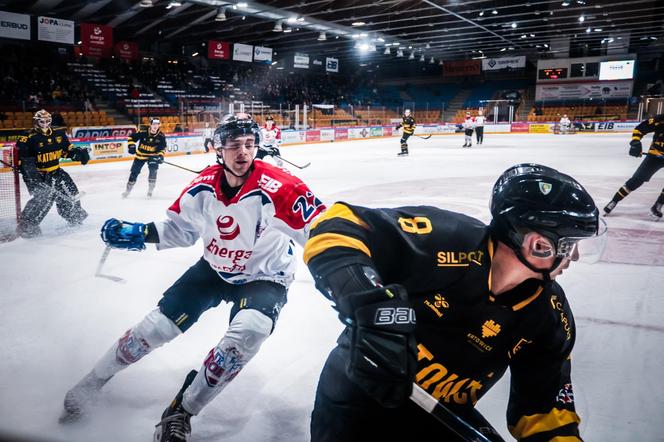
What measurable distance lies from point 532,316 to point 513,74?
38.0m

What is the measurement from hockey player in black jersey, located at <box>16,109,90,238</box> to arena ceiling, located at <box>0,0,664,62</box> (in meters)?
11.1

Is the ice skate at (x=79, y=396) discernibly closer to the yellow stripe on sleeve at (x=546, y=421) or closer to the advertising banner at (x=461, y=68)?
the yellow stripe on sleeve at (x=546, y=421)

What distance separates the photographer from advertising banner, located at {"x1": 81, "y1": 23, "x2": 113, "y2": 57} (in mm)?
17891

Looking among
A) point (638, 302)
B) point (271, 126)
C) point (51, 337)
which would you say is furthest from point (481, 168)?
point (51, 337)

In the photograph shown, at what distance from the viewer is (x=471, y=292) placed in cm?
123

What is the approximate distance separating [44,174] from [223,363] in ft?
17.7

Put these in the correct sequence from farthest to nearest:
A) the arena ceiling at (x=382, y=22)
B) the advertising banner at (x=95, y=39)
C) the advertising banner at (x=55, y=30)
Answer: the arena ceiling at (x=382, y=22)
the advertising banner at (x=95, y=39)
the advertising banner at (x=55, y=30)

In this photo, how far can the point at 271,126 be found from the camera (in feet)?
44.9

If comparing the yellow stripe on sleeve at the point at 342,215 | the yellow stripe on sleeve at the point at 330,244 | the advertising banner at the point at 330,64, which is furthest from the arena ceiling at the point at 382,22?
the yellow stripe on sleeve at the point at 330,244

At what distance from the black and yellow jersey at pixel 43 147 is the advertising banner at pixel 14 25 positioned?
12080 mm

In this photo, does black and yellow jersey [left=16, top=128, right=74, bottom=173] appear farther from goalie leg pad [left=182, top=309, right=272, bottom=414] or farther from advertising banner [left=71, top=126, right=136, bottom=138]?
advertising banner [left=71, top=126, right=136, bottom=138]

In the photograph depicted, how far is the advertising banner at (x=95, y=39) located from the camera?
17.9m

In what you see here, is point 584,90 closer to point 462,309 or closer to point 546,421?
point 546,421

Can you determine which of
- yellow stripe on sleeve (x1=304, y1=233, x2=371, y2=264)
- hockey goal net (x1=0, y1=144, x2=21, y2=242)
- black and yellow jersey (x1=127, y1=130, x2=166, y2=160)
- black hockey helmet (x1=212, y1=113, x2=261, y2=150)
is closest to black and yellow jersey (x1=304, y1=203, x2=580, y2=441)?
yellow stripe on sleeve (x1=304, y1=233, x2=371, y2=264)
